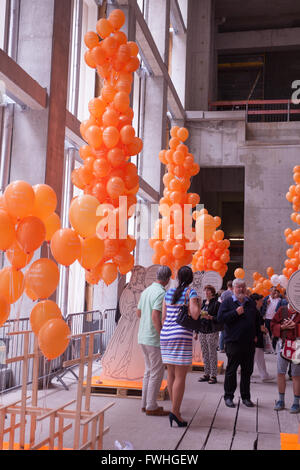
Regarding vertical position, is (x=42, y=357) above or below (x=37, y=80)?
below

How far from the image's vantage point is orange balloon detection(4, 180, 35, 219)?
4.05 meters

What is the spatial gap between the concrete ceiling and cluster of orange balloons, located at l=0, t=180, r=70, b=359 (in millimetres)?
24519

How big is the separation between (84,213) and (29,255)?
1125 millimetres

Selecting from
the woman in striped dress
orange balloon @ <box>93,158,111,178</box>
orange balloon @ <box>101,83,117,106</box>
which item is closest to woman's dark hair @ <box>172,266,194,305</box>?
the woman in striped dress

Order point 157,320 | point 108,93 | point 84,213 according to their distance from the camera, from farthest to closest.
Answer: point 108,93, point 157,320, point 84,213

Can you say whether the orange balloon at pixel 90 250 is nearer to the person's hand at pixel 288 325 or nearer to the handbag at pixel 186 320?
the handbag at pixel 186 320

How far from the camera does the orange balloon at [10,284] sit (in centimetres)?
424

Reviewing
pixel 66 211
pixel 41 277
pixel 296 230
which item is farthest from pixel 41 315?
pixel 296 230

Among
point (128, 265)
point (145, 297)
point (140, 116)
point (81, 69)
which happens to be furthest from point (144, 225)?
point (145, 297)

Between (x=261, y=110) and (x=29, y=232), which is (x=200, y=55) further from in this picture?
(x=29, y=232)

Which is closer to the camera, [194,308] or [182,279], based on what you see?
[194,308]

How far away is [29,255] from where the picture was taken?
4.44 meters

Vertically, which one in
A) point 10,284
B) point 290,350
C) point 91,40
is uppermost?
point 91,40

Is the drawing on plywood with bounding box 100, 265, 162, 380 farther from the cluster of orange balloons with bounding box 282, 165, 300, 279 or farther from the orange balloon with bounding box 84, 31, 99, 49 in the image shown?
→ the cluster of orange balloons with bounding box 282, 165, 300, 279
